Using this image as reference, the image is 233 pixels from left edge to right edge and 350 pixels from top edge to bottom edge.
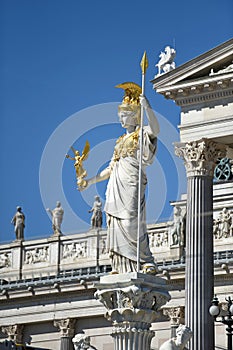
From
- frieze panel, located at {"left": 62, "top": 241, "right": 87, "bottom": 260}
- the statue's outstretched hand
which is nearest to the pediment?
frieze panel, located at {"left": 62, "top": 241, "right": 87, "bottom": 260}

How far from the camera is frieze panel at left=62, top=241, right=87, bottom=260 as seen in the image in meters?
65.4

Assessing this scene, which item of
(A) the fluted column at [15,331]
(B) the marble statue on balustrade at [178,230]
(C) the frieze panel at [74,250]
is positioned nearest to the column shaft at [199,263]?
(B) the marble statue on balustrade at [178,230]

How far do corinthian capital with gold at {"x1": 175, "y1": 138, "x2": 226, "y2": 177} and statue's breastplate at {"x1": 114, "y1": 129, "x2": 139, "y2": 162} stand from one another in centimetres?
2509

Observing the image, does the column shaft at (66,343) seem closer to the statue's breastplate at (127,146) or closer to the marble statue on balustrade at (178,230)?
the marble statue on balustrade at (178,230)

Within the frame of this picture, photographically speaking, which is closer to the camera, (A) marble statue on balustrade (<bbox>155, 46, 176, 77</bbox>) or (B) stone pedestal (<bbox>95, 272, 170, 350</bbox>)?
(B) stone pedestal (<bbox>95, 272, 170, 350</bbox>)

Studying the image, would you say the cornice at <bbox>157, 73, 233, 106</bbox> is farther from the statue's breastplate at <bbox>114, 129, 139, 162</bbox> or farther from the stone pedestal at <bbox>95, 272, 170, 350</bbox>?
the stone pedestal at <bbox>95, 272, 170, 350</bbox>

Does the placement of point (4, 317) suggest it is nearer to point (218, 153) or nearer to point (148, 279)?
point (218, 153)

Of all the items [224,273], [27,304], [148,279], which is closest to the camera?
[148,279]

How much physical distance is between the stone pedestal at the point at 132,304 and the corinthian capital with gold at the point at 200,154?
86.3ft

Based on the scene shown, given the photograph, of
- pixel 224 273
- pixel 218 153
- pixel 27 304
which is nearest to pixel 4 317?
pixel 27 304

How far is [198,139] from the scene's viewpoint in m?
45.4

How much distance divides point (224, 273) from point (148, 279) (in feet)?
122

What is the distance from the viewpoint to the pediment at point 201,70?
45031mm

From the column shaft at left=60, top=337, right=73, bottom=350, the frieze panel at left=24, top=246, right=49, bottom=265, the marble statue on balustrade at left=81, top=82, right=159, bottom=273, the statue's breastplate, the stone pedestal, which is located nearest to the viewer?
the stone pedestal
